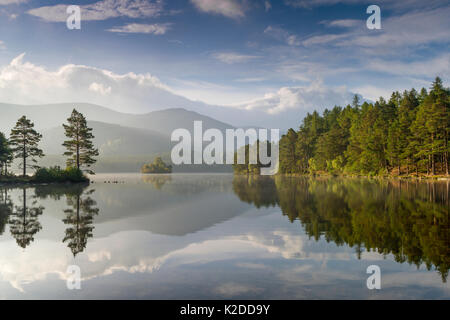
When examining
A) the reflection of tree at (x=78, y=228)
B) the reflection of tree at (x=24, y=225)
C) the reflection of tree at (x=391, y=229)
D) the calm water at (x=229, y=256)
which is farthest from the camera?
the reflection of tree at (x=24, y=225)

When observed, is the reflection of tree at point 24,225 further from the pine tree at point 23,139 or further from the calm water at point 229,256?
the pine tree at point 23,139

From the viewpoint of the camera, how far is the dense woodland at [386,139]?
6938 centimetres

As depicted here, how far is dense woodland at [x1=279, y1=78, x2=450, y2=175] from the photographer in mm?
69375

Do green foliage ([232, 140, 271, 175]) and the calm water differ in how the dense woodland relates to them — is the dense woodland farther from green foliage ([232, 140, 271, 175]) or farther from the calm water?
the calm water

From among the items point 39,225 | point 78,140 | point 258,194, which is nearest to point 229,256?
point 39,225

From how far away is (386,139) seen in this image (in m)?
81.9

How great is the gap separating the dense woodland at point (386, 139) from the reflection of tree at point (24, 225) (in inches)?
2716

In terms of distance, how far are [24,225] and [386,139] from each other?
8137 cm

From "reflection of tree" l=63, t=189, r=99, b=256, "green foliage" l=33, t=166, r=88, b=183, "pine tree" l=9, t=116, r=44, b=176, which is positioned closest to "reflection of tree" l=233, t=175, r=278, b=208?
"reflection of tree" l=63, t=189, r=99, b=256

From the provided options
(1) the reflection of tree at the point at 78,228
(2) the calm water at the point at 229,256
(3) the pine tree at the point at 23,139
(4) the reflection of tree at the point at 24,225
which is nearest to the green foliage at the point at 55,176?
(3) the pine tree at the point at 23,139

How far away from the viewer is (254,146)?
159875mm

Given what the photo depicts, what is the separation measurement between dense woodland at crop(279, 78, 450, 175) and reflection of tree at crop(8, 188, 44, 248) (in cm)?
6899

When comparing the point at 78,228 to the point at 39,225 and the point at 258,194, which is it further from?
the point at 258,194
